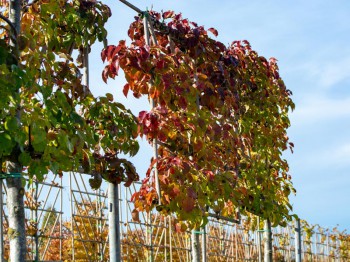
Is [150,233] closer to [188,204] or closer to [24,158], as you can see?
[188,204]

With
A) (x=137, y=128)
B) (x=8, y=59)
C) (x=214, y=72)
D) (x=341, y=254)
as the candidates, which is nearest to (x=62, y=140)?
(x=8, y=59)

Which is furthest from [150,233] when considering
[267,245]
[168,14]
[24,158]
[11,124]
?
[11,124]

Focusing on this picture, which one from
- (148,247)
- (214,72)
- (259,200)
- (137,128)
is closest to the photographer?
(137,128)

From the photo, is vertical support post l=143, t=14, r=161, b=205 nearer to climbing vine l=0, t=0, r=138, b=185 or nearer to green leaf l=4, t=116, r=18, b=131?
climbing vine l=0, t=0, r=138, b=185

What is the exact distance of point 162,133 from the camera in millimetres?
5434

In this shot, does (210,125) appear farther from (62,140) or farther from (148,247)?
(148,247)

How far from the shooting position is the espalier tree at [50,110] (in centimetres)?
360

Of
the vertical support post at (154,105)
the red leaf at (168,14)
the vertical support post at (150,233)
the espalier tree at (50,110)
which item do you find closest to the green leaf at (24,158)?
the espalier tree at (50,110)

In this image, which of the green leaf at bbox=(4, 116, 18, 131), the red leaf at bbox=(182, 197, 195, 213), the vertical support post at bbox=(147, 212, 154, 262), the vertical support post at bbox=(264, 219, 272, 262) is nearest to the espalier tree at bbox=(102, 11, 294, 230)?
the red leaf at bbox=(182, 197, 195, 213)

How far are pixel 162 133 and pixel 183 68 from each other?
570mm

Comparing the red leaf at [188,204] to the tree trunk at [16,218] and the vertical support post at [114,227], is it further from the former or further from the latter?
the tree trunk at [16,218]

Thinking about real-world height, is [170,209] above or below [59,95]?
below

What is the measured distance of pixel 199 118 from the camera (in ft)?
18.3

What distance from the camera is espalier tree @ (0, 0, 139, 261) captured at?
3602 millimetres
